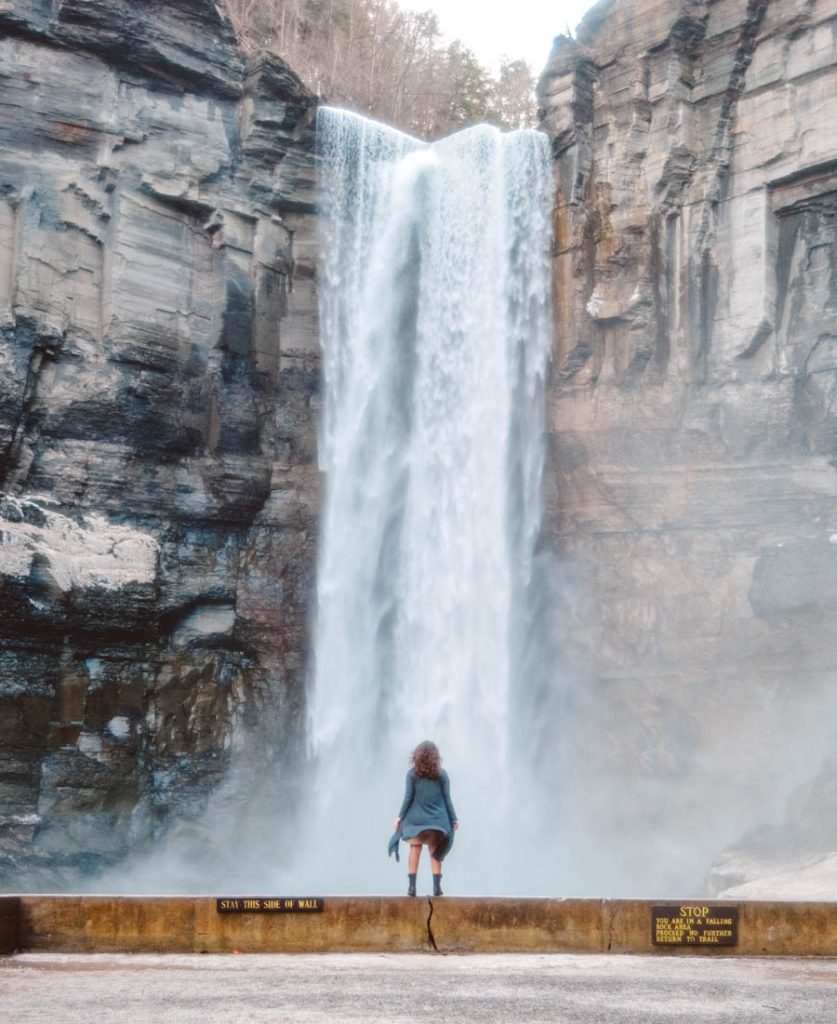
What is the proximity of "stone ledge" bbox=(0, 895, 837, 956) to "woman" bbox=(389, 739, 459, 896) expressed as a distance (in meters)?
1.08

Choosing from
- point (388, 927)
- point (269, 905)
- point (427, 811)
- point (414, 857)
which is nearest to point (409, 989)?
point (388, 927)

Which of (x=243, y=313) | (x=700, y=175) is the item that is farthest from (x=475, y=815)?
(x=700, y=175)

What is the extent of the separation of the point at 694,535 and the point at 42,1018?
65.1 feet

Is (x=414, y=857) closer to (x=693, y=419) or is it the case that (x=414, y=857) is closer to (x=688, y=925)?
(x=688, y=925)

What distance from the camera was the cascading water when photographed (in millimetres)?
25953

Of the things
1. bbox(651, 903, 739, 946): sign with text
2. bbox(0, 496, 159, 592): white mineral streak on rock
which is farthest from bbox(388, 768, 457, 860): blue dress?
bbox(0, 496, 159, 592): white mineral streak on rock

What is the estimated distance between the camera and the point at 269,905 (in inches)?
422

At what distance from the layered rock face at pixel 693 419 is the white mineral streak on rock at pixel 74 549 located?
29.4ft

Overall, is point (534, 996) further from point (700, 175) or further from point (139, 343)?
point (700, 175)

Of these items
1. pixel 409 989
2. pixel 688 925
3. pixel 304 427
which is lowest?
pixel 409 989

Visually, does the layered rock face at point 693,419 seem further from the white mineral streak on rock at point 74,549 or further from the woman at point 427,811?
the woman at point 427,811

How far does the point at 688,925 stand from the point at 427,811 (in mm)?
2601

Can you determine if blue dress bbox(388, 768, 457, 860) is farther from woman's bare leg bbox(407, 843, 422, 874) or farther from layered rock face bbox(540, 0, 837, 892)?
layered rock face bbox(540, 0, 837, 892)

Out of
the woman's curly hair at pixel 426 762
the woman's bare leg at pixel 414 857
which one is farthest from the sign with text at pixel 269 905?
the woman's curly hair at pixel 426 762
